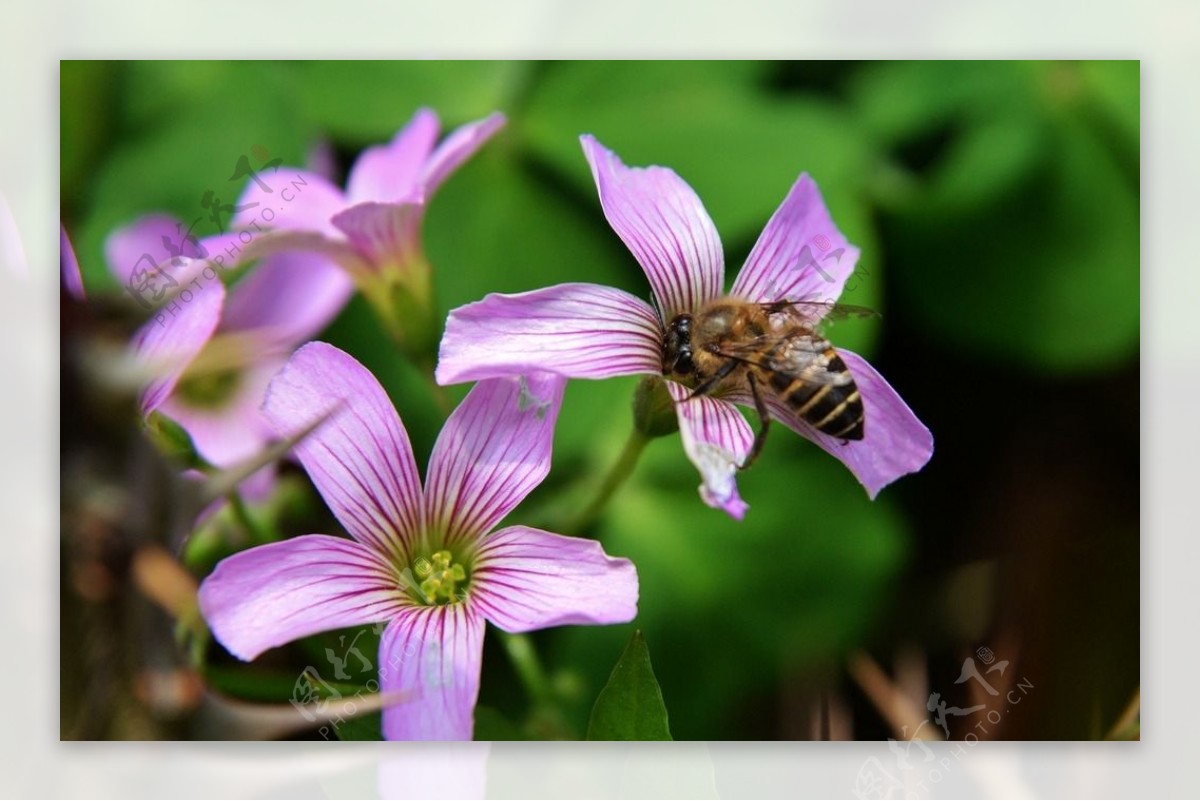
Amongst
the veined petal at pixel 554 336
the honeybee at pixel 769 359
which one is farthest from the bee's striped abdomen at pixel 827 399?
the veined petal at pixel 554 336

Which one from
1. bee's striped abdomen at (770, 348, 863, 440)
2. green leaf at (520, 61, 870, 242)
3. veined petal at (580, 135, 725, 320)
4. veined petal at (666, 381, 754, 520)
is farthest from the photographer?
green leaf at (520, 61, 870, 242)

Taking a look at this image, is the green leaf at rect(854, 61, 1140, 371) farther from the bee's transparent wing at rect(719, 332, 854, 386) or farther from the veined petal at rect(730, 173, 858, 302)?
the bee's transparent wing at rect(719, 332, 854, 386)

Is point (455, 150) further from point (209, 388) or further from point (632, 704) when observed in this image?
point (632, 704)

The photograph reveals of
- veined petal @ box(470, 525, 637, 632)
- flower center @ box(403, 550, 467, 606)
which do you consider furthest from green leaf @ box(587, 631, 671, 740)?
flower center @ box(403, 550, 467, 606)

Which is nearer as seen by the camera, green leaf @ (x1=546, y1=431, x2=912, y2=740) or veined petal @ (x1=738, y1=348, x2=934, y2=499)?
veined petal @ (x1=738, y1=348, x2=934, y2=499)

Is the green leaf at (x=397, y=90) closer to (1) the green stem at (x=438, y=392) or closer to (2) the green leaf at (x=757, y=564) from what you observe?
(1) the green stem at (x=438, y=392)

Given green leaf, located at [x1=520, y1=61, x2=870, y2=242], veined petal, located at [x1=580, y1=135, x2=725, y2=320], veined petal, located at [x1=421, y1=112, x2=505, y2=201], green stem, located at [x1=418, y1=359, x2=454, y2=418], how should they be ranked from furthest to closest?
green leaf, located at [x1=520, y1=61, x2=870, y2=242] < green stem, located at [x1=418, y1=359, x2=454, y2=418] < veined petal, located at [x1=421, y1=112, x2=505, y2=201] < veined petal, located at [x1=580, y1=135, x2=725, y2=320]

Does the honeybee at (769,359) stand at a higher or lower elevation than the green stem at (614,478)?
higher
